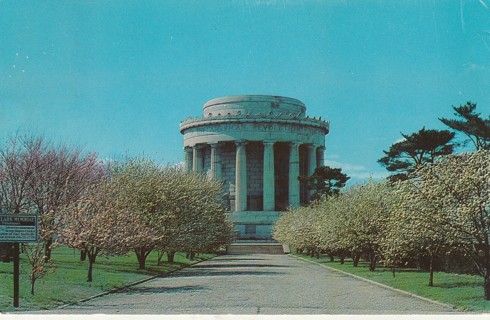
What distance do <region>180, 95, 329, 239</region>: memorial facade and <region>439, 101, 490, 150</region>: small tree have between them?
66.6m

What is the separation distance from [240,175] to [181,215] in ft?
219

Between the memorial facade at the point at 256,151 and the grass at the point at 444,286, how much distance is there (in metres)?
69.8

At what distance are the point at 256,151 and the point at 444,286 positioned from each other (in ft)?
292

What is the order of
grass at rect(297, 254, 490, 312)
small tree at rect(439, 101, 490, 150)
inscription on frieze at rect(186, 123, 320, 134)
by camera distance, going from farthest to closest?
inscription on frieze at rect(186, 123, 320, 134) < small tree at rect(439, 101, 490, 150) < grass at rect(297, 254, 490, 312)

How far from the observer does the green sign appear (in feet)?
69.5

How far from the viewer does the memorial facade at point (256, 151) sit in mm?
110438

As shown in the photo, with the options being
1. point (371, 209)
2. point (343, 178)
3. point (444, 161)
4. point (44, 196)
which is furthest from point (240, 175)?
point (444, 161)

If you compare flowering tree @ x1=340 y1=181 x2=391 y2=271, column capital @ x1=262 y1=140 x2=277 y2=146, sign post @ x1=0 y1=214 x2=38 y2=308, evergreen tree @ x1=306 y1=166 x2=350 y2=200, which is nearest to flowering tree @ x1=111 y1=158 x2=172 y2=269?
flowering tree @ x1=340 y1=181 x2=391 y2=271

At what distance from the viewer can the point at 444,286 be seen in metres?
29.8

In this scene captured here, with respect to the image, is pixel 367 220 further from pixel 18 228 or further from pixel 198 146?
pixel 198 146

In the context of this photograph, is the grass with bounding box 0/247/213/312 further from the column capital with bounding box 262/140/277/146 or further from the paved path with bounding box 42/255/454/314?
the column capital with bounding box 262/140/277/146

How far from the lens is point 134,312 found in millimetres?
21641

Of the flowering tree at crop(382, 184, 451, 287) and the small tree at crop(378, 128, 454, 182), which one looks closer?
the flowering tree at crop(382, 184, 451, 287)

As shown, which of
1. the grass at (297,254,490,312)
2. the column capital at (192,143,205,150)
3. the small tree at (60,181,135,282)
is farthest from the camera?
the column capital at (192,143,205,150)
